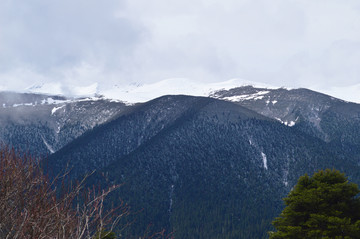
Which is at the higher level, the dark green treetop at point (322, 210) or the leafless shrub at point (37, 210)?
the leafless shrub at point (37, 210)

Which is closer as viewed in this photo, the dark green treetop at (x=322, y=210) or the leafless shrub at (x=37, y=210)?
the leafless shrub at (x=37, y=210)

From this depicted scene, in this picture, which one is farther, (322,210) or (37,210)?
(322,210)

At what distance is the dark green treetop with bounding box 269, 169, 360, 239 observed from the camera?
25.5 m

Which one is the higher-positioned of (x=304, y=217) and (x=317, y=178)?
(x=317, y=178)

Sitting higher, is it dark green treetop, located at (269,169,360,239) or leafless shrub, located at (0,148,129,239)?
leafless shrub, located at (0,148,129,239)

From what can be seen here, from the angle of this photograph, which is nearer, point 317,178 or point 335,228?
point 335,228

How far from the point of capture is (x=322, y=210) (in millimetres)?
27484

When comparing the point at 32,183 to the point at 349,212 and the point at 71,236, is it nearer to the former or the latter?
the point at 71,236

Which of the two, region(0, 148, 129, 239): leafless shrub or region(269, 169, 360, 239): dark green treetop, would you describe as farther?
region(269, 169, 360, 239): dark green treetop

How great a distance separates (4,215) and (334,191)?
68.9 feet

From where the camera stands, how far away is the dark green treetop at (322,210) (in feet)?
83.5

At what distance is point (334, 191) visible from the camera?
88.8 ft

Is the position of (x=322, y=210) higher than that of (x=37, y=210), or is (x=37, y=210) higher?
(x=37, y=210)

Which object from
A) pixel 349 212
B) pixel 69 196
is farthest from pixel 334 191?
pixel 69 196
